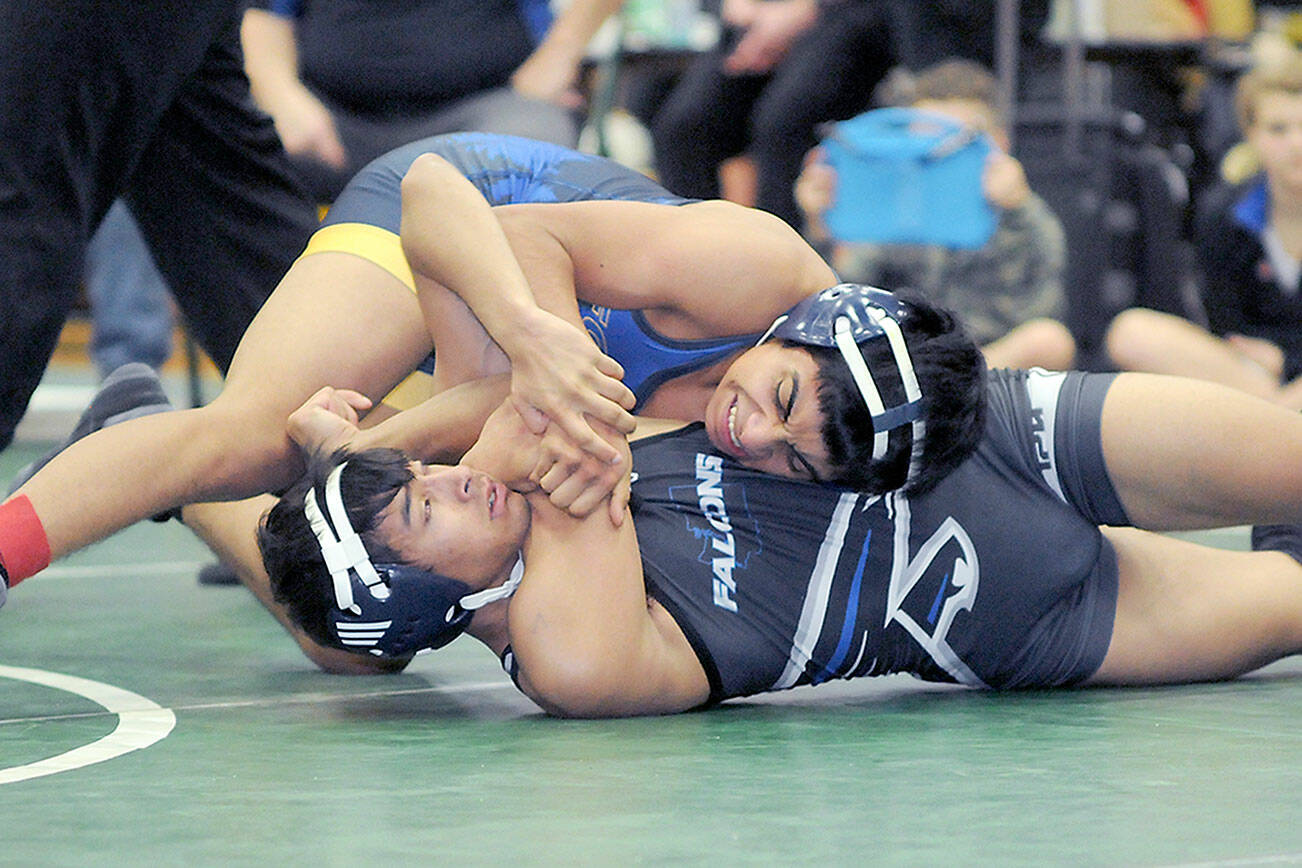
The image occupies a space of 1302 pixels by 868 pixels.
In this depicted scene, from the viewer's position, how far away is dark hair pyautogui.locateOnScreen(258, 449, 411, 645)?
204 centimetres

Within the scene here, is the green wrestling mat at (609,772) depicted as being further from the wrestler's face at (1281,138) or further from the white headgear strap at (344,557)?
the wrestler's face at (1281,138)

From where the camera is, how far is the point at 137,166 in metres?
2.89

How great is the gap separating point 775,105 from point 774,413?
Result: 3846mm

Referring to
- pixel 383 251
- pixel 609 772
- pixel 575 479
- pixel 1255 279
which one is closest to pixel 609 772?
pixel 609 772

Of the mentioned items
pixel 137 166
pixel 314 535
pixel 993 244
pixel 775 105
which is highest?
pixel 775 105

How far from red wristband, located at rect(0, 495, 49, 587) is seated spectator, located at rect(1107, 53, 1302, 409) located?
3.48 m

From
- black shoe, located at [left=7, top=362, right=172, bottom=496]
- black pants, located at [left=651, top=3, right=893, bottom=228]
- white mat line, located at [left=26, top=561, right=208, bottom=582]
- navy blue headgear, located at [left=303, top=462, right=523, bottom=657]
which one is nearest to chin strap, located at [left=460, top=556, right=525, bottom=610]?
navy blue headgear, located at [left=303, top=462, right=523, bottom=657]

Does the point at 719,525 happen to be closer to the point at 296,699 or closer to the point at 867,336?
the point at 867,336

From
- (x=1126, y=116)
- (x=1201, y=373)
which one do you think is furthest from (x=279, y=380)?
(x=1126, y=116)

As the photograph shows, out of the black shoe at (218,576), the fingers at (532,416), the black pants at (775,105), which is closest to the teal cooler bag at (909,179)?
the black pants at (775,105)

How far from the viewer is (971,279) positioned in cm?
559

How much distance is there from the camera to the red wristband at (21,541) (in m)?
2.16

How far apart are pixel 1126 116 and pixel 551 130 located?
318 centimetres

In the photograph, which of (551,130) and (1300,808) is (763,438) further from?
(551,130)
